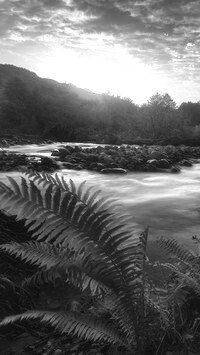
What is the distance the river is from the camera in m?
7.37

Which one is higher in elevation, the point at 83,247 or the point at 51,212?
the point at 51,212

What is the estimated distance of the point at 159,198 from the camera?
37.1 feet

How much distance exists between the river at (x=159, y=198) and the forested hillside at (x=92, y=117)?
21.9 m

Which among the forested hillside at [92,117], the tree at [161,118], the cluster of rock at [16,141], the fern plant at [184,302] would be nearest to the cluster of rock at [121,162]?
the cluster of rock at [16,141]

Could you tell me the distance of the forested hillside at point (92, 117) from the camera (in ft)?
144

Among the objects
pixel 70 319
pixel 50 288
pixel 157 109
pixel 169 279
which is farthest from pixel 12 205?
pixel 157 109

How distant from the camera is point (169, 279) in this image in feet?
12.3

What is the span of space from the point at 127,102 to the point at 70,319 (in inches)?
3073

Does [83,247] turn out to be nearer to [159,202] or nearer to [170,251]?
[170,251]

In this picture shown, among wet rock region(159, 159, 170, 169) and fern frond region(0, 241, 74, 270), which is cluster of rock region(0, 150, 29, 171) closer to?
wet rock region(159, 159, 170, 169)

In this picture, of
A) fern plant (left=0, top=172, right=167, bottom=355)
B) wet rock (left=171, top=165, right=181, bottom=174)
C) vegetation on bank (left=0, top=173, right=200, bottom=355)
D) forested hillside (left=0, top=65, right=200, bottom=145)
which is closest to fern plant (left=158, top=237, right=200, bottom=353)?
vegetation on bank (left=0, top=173, right=200, bottom=355)

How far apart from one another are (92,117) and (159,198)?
187 feet

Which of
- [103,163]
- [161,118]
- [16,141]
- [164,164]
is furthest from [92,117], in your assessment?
[103,163]

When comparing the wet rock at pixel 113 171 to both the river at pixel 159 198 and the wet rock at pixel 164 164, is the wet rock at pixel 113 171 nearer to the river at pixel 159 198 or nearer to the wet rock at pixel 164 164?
the river at pixel 159 198
